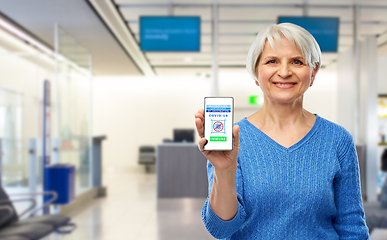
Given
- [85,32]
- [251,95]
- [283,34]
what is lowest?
[283,34]

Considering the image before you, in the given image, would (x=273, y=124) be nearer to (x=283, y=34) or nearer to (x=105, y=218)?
(x=283, y=34)

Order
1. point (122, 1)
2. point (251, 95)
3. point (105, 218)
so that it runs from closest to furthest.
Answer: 1. point (105, 218)
2. point (122, 1)
3. point (251, 95)

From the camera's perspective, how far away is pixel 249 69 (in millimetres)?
1016

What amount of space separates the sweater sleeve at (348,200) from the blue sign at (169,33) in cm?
429

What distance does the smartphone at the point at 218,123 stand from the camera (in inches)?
30.6

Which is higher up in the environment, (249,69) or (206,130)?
(249,69)

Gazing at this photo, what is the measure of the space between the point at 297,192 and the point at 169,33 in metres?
4.47

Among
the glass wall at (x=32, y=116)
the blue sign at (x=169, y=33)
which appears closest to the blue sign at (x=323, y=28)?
the blue sign at (x=169, y=33)

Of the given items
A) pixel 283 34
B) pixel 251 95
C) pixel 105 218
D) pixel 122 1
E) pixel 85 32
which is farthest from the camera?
pixel 251 95

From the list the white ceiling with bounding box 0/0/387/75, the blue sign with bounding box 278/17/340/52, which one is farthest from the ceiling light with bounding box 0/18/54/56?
the blue sign with bounding box 278/17/340/52

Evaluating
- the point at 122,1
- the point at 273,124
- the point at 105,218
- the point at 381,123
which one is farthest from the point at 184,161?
the point at 273,124

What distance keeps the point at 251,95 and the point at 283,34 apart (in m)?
9.98

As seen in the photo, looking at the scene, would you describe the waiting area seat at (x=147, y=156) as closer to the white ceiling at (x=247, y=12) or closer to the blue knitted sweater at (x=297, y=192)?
the white ceiling at (x=247, y=12)

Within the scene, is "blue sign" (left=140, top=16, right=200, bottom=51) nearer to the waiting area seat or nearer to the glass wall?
the glass wall
